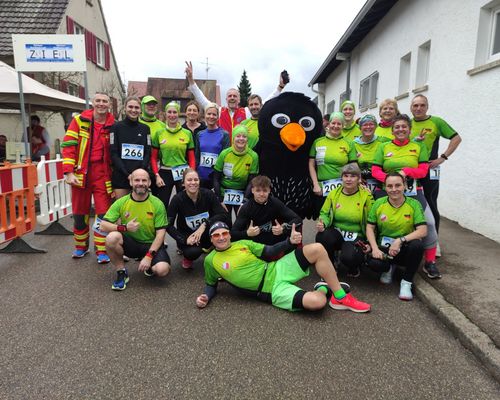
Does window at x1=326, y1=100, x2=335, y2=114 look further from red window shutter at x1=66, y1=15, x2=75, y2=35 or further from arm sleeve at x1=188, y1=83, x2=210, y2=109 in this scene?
arm sleeve at x1=188, y1=83, x2=210, y2=109

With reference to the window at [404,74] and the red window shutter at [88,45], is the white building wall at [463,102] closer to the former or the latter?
the window at [404,74]

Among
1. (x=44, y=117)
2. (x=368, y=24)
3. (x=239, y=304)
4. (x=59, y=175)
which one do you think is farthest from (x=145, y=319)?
(x=44, y=117)

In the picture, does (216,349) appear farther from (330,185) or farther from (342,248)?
(330,185)

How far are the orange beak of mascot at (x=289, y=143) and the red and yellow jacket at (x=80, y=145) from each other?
6.04 feet

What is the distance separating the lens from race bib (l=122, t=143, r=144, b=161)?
4465 mm

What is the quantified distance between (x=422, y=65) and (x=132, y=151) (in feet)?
21.2

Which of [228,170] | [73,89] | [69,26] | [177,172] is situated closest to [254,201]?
[228,170]

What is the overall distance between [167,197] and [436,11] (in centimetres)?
601

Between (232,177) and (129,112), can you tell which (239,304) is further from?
(129,112)

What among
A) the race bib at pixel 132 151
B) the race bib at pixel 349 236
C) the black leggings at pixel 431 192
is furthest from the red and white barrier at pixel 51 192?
the black leggings at pixel 431 192

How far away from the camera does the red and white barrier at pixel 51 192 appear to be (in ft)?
19.2

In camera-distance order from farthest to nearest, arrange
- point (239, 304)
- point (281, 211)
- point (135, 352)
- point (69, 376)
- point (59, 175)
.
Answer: point (59, 175) < point (281, 211) < point (239, 304) < point (135, 352) < point (69, 376)

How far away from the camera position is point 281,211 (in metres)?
4.00

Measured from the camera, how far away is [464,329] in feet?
9.35
